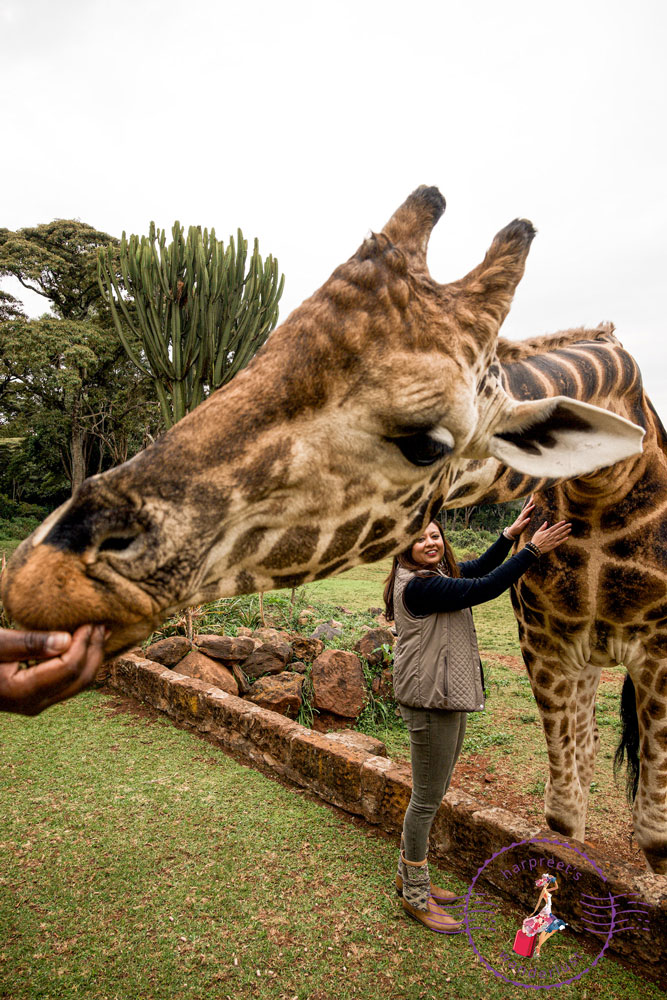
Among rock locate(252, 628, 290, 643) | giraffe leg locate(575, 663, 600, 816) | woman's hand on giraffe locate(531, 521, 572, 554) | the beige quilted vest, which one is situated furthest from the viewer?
rock locate(252, 628, 290, 643)

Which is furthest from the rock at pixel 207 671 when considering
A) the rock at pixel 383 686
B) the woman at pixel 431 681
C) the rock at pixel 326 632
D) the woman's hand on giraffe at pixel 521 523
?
the woman's hand on giraffe at pixel 521 523

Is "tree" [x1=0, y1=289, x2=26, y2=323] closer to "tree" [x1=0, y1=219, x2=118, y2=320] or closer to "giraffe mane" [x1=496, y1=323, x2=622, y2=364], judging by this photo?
"tree" [x1=0, y1=219, x2=118, y2=320]

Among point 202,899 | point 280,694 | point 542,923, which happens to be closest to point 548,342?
point 542,923

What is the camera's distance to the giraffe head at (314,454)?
1.15 meters

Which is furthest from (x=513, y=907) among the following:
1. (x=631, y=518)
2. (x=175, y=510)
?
(x=175, y=510)

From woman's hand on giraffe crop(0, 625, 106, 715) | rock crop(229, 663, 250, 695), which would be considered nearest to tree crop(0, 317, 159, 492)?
rock crop(229, 663, 250, 695)

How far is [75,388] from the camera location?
72.4 ft

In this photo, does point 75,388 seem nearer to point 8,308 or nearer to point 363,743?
point 8,308

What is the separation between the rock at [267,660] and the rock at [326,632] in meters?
1.51

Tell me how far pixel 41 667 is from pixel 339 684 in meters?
4.91

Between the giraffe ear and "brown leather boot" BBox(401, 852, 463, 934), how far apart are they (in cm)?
227

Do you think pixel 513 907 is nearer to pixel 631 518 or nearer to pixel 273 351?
pixel 631 518

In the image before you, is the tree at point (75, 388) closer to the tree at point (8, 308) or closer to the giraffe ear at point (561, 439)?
the tree at point (8, 308)

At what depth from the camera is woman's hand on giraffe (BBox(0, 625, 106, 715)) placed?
106cm
